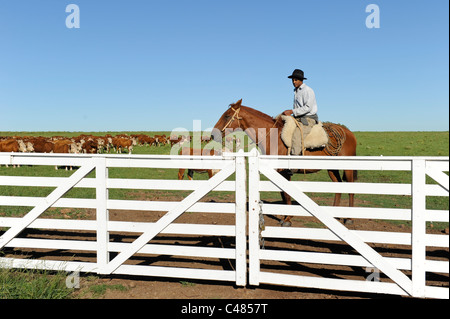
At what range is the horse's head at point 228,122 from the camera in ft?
26.3

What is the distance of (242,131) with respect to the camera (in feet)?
27.2

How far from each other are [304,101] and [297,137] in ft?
2.87

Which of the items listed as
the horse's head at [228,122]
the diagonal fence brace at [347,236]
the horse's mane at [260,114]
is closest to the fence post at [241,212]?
the diagonal fence brace at [347,236]

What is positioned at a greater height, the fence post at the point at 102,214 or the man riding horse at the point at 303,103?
the man riding horse at the point at 303,103

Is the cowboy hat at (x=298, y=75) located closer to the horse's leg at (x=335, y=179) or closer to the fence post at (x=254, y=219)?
the horse's leg at (x=335, y=179)

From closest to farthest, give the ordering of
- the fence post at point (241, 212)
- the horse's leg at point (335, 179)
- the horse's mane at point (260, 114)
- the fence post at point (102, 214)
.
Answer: the fence post at point (241, 212) → the fence post at point (102, 214) → the horse's mane at point (260, 114) → the horse's leg at point (335, 179)

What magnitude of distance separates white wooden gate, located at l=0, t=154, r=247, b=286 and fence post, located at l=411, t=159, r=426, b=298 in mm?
2051

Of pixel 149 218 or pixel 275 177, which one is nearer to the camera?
pixel 275 177

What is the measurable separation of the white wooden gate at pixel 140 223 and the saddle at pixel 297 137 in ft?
12.0

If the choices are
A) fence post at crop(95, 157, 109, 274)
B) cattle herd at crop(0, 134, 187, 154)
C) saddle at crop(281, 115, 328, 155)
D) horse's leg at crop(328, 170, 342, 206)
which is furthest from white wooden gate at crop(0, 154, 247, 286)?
cattle herd at crop(0, 134, 187, 154)

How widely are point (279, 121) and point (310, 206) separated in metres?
4.37

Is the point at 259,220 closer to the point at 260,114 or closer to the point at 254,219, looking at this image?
the point at 254,219
